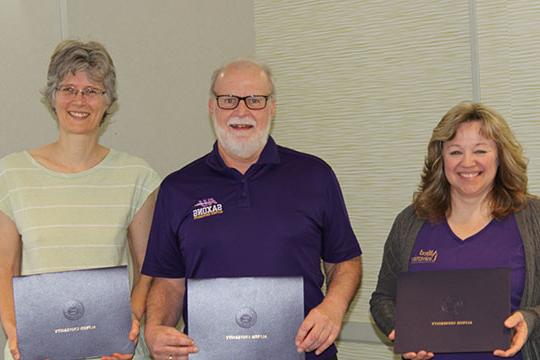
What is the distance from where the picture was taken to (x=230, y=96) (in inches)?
119

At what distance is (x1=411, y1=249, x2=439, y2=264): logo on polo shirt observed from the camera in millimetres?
2955


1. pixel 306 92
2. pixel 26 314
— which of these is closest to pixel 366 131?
pixel 306 92

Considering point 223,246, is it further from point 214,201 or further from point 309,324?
point 309,324

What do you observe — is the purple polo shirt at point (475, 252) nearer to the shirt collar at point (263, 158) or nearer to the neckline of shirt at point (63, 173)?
the shirt collar at point (263, 158)

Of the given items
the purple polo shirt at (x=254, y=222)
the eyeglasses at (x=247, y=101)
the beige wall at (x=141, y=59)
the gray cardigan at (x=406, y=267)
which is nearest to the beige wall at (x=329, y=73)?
the beige wall at (x=141, y=59)

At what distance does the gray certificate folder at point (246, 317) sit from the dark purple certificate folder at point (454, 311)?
13.8 inches

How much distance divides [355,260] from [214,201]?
523 mm

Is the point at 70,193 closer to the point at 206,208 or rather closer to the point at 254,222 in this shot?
the point at 206,208

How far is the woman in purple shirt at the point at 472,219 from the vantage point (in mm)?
2842

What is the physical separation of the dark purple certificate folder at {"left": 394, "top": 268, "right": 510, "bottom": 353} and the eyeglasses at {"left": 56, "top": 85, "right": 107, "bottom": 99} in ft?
Result: 3.97

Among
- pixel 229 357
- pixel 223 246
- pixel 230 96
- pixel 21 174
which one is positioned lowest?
pixel 229 357

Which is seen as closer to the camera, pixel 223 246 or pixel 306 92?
pixel 223 246

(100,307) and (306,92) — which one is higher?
(306,92)

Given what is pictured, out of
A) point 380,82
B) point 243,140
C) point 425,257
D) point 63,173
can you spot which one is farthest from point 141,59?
point 425,257
